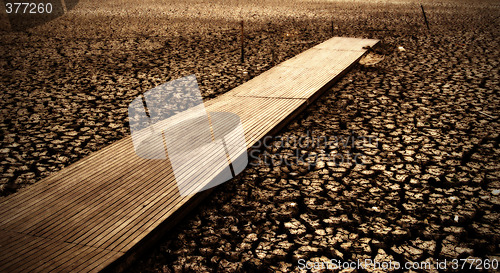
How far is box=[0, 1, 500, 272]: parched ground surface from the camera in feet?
6.20

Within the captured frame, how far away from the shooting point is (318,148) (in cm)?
291

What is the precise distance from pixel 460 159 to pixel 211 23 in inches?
305

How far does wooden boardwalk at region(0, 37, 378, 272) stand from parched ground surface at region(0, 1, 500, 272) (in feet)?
0.49

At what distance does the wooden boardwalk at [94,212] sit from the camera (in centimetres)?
159

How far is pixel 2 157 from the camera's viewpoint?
272cm

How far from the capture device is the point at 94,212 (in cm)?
186

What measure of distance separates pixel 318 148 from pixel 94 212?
176 centimetres

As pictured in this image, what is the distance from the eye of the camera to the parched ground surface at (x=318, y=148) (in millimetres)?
1890

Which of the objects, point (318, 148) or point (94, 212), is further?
point (318, 148)

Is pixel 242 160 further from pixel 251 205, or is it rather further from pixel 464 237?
pixel 464 237

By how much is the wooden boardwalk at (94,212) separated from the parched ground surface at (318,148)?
0.15 metres

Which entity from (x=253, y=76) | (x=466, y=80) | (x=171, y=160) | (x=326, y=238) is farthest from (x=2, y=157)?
(x=466, y=80)

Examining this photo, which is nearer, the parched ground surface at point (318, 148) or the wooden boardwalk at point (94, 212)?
the wooden boardwalk at point (94, 212)

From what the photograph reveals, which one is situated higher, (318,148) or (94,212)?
(94,212)
